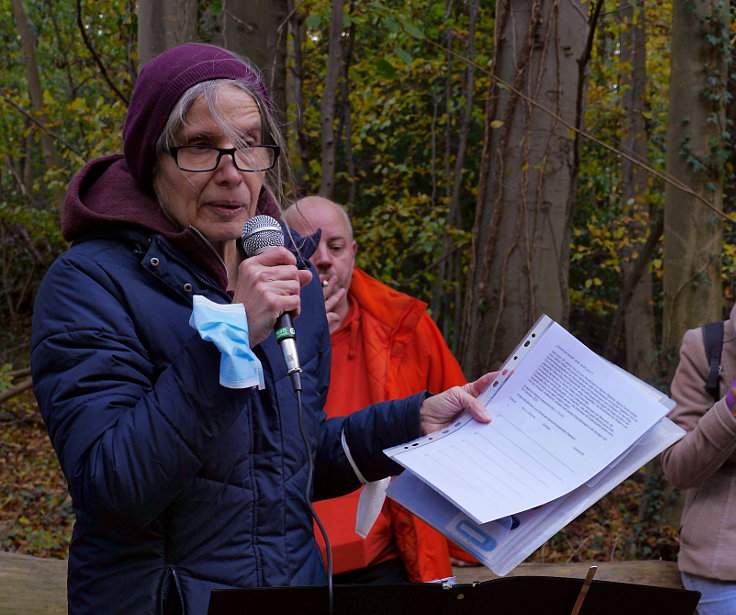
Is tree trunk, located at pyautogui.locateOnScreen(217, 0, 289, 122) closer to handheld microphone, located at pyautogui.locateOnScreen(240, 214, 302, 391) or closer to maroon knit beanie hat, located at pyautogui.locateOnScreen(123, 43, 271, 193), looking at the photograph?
maroon knit beanie hat, located at pyautogui.locateOnScreen(123, 43, 271, 193)

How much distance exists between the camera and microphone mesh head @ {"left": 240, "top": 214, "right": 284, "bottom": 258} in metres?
1.94

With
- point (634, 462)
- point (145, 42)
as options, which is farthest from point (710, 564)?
point (145, 42)

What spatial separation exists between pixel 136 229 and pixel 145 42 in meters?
2.05

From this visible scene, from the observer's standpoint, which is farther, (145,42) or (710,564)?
(145,42)

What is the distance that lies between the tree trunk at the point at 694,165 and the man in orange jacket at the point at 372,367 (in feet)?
9.00

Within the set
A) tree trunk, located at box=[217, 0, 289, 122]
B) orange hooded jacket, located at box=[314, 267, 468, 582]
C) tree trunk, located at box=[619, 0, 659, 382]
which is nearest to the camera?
orange hooded jacket, located at box=[314, 267, 468, 582]

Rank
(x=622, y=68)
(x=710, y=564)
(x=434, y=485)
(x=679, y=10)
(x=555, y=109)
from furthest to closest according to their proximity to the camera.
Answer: (x=622, y=68) → (x=679, y=10) → (x=555, y=109) → (x=710, y=564) → (x=434, y=485)

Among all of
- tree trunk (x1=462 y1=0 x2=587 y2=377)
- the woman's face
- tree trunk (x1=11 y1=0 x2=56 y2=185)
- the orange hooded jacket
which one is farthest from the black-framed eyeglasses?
tree trunk (x1=11 y1=0 x2=56 y2=185)

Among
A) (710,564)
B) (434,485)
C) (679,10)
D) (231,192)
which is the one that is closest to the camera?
(434,485)

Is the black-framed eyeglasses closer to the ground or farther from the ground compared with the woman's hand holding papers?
farther from the ground

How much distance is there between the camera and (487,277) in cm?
439

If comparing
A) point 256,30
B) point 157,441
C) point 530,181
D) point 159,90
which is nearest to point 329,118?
point 256,30

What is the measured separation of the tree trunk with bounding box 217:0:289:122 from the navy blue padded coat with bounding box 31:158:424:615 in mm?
2747

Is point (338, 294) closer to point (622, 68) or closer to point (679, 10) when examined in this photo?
point (679, 10)
